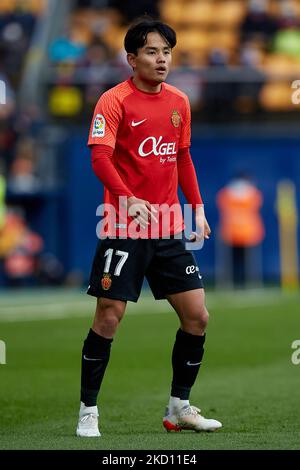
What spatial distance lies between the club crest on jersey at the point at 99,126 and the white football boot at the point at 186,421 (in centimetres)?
175

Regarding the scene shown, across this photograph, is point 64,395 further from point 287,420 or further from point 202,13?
point 202,13

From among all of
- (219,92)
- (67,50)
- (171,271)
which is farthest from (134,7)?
(171,271)

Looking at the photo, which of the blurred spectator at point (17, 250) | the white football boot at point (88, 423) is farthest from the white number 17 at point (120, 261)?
the blurred spectator at point (17, 250)

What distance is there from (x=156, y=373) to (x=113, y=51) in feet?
54.5

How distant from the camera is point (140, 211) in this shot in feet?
24.7

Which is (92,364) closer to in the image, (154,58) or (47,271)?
(154,58)

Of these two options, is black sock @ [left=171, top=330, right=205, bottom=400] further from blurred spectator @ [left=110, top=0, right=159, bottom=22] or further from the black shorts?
blurred spectator @ [left=110, top=0, right=159, bottom=22]

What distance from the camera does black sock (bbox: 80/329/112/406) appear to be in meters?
7.78

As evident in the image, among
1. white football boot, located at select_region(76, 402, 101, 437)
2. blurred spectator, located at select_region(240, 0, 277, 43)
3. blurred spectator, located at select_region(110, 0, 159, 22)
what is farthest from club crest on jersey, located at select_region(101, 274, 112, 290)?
blurred spectator, located at select_region(110, 0, 159, 22)

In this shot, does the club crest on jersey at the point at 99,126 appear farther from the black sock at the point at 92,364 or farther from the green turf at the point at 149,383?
the green turf at the point at 149,383

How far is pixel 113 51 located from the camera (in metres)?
27.5

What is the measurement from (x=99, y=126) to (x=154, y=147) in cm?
37

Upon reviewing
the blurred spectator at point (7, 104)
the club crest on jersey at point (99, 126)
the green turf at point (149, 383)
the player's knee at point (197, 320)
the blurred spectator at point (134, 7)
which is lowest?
the green turf at point (149, 383)

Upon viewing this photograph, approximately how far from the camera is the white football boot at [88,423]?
7.65 metres
